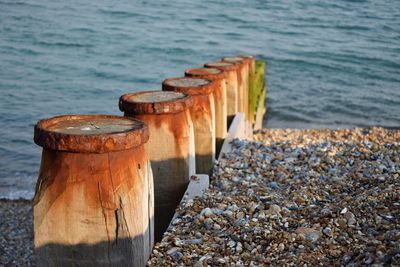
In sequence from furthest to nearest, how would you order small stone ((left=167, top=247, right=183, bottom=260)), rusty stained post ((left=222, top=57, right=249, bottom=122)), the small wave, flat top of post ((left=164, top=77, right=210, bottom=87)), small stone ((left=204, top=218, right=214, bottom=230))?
the small wave
rusty stained post ((left=222, top=57, right=249, bottom=122))
flat top of post ((left=164, top=77, right=210, bottom=87))
small stone ((left=204, top=218, right=214, bottom=230))
small stone ((left=167, top=247, right=183, bottom=260))

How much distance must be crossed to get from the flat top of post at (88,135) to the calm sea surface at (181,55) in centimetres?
704

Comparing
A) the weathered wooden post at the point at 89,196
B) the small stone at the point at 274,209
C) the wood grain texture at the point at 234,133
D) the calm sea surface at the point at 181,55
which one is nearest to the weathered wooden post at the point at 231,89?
the wood grain texture at the point at 234,133

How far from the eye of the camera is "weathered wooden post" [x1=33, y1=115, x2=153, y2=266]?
2795mm

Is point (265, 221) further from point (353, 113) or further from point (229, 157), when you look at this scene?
point (353, 113)

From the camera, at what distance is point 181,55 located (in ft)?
74.0

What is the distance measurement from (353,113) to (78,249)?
14579 mm

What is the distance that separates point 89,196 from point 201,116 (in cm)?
257

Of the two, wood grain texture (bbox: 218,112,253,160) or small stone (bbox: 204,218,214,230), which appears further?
wood grain texture (bbox: 218,112,253,160)

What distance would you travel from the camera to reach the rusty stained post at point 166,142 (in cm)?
404

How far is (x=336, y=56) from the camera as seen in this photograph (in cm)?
2284

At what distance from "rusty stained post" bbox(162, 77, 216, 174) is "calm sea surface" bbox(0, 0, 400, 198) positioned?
5267mm

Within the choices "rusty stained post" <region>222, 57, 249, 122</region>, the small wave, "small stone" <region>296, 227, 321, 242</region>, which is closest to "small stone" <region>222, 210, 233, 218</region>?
"small stone" <region>296, 227, 321, 242</region>

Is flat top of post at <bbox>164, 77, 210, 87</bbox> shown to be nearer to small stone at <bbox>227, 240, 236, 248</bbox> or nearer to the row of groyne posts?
the row of groyne posts

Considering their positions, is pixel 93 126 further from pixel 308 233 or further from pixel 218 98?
pixel 218 98
